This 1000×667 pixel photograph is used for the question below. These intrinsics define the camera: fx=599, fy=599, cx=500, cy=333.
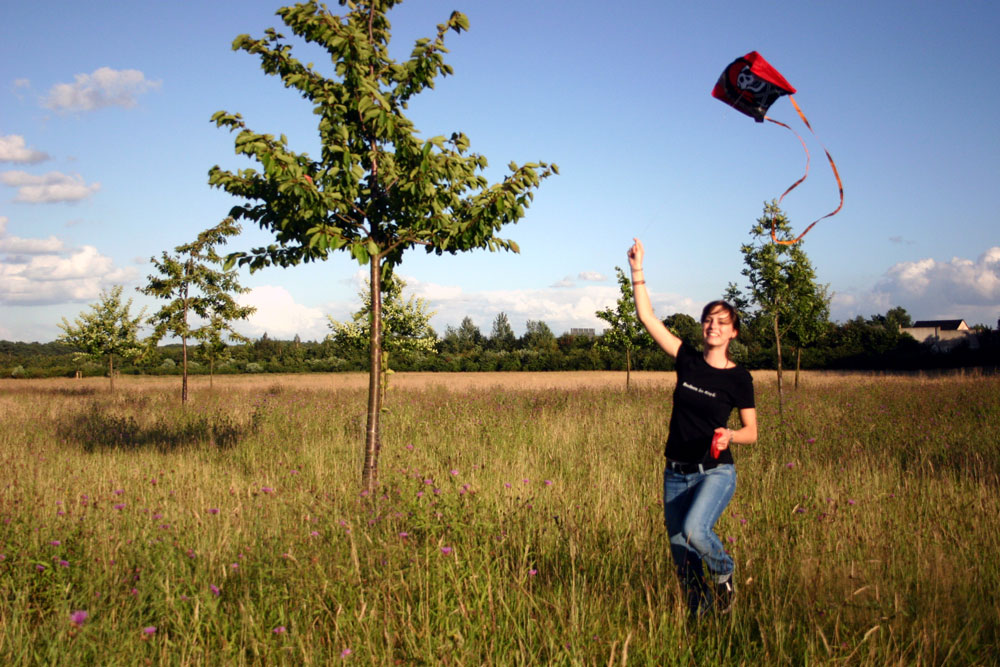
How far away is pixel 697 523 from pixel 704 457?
1.25 feet

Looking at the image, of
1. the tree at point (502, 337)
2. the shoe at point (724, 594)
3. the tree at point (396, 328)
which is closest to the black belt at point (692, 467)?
the shoe at point (724, 594)

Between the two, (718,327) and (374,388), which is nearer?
(718,327)

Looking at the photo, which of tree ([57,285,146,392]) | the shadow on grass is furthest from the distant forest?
the shadow on grass

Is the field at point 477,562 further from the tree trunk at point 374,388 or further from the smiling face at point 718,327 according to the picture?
the smiling face at point 718,327

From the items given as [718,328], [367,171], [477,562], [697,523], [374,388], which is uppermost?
[367,171]

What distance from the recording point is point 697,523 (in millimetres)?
3330

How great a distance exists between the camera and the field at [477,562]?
121 inches

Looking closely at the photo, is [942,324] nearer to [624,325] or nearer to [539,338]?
[539,338]

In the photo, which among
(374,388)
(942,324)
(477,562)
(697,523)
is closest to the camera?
(697,523)

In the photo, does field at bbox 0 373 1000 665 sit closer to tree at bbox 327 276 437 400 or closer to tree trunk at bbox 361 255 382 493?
tree trunk at bbox 361 255 382 493

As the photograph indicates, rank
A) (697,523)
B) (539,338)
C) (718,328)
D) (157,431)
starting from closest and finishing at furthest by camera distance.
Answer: (697,523) < (718,328) < (157,431) < (539,338)

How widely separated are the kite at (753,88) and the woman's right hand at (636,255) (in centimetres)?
109

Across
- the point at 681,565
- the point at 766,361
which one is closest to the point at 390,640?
the point at 681,565

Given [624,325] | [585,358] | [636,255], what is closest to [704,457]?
[636,255]
